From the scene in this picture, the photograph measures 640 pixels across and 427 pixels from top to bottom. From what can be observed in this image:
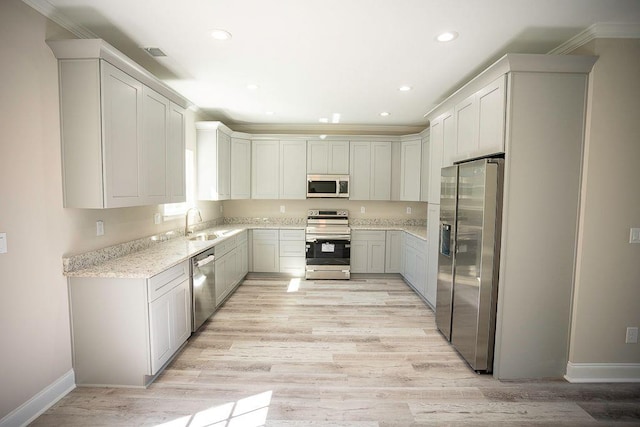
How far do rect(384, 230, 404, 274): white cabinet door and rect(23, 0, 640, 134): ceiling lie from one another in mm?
2384

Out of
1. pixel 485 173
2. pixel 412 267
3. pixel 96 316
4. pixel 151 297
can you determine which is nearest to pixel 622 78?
pixel 485 173

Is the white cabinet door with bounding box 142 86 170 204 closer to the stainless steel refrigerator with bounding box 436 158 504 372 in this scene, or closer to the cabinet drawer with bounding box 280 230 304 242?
the cabinet drawer with bounding box 280 230 304 242

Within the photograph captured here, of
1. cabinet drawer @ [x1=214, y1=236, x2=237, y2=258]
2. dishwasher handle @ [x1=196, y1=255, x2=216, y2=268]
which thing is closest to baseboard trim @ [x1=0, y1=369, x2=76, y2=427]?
dishwasher handle @ [x1=196, y1=255, x2=216, y2=268]

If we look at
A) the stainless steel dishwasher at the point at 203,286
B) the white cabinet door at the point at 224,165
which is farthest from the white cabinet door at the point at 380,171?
the stainless steel dishwasher at the point at 203,286

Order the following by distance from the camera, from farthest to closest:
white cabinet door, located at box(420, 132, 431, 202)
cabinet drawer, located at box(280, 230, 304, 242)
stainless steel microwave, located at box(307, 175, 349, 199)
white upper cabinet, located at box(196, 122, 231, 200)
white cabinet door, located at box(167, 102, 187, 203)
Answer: stainless steel microwave, located at box(307, 175, 349, 199)
cabinet drawer, located at box(280, 230, 304, 242)
white cabinet door, located at box(420, 132, 431, 202)
white upper cabinet, located at box(196, 122, 231, 200)
white cabinet door, located at box(167, 102, 187, 203)

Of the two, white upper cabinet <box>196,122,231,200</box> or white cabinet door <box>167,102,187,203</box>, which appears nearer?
white cabinet door <box>167,102,187,203</box>

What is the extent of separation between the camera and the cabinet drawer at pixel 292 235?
5.11 meters

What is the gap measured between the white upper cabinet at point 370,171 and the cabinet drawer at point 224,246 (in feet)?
7.32

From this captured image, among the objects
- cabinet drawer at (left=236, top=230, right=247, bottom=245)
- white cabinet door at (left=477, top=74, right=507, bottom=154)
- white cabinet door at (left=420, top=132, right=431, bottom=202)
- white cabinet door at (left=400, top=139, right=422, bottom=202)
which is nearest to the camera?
→ white cabinet door at (left=477, top=74, right=507, bottom=154)

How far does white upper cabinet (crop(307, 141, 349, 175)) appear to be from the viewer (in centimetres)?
527

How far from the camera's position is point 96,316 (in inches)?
86.7

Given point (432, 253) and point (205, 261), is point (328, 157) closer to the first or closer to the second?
point (432, 253)

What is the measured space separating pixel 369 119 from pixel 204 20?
3310 millimetres

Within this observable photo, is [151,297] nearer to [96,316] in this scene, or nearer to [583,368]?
[96,316]
